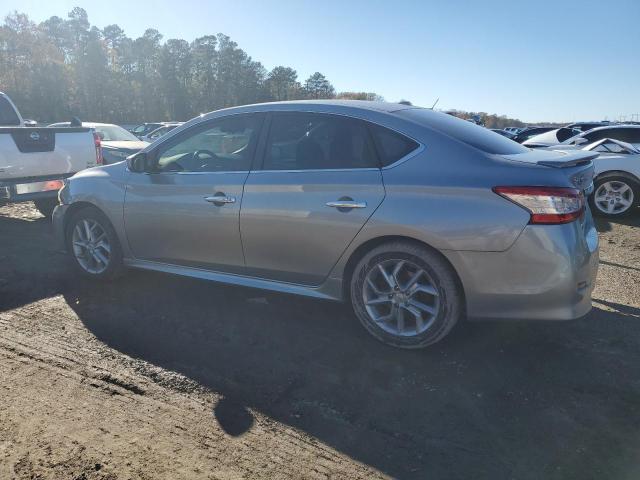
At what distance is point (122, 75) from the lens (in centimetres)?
6384

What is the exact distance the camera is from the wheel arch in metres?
3.27

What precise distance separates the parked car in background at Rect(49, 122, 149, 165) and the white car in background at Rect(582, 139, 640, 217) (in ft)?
29.8

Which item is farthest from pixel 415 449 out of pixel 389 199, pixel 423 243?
pixel 389 199

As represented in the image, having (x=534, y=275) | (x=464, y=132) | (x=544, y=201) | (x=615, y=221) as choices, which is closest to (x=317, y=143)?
(x=464, y=132)

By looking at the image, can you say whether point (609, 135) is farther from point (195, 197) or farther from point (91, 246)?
point (91, 246)

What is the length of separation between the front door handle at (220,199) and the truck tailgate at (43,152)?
13.3 ft

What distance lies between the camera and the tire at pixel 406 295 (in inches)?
129

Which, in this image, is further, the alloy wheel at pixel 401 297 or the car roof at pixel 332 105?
the car roof at pixel 332 105

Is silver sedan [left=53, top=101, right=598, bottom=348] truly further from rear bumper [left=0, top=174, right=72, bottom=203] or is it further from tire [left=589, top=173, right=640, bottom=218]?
tire [left=589, top=173, right=640, bottom=218]

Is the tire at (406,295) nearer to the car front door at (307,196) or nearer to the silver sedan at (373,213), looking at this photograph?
the silver sedan at (373,213)

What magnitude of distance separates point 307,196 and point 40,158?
5.06m

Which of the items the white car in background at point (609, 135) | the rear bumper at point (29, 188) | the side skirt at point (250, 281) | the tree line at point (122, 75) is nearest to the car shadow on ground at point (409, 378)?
the side skirt at point (250, 281)

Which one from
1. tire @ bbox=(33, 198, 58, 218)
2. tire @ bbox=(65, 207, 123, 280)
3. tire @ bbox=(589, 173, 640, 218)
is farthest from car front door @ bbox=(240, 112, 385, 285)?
tire @ bbox=(589, 173, 640, 218)

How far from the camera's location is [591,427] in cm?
261
